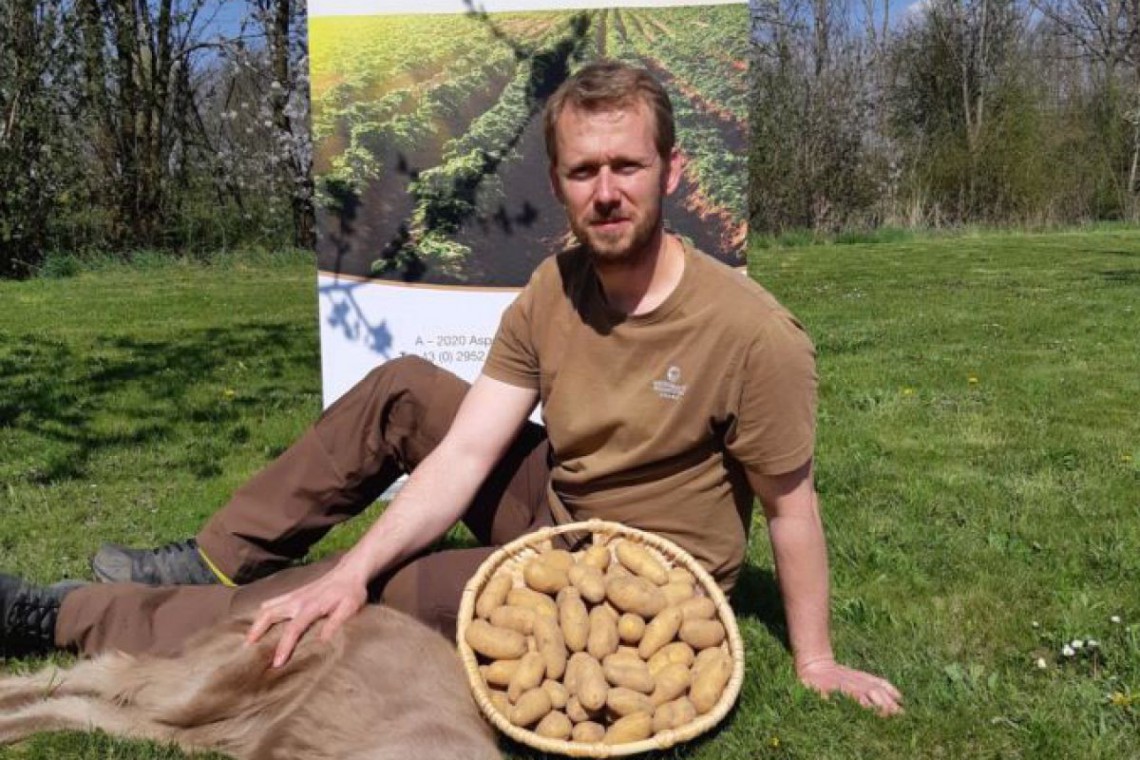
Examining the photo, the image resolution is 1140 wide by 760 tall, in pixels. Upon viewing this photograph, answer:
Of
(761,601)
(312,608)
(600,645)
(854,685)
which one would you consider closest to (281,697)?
(312,608)

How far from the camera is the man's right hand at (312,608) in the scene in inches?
97.8

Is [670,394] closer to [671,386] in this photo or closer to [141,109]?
[671,386]

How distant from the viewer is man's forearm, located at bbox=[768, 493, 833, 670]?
275 cm

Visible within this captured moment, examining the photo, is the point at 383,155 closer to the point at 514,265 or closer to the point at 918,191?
the point at 514,265

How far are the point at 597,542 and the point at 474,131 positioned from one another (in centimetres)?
220

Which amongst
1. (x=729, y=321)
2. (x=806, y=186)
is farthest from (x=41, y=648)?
(x=806, y=186)

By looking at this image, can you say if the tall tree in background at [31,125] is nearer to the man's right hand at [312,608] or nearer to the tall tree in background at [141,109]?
the tall tree in background at [141,109]

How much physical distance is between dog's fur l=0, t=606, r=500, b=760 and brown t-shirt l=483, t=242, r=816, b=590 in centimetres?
60

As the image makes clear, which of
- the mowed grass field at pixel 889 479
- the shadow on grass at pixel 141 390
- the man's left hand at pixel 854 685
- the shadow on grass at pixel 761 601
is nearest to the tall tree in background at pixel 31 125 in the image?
the mowed grass field at pixel 889 479

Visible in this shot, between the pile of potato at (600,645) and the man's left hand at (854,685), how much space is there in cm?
34

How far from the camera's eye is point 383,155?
4.52 metres

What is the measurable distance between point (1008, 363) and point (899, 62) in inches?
752

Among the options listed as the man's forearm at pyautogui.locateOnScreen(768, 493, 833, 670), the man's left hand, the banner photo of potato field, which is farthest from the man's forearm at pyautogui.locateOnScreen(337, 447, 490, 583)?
the banner photo of potato field

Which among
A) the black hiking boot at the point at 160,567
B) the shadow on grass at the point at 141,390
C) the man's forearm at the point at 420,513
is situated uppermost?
the man's forearm at the point at 420,513
